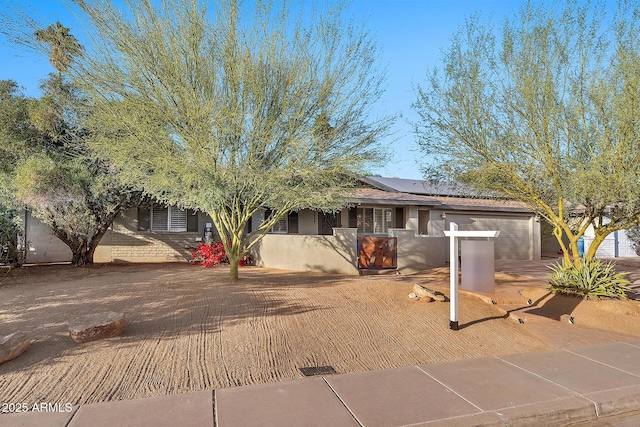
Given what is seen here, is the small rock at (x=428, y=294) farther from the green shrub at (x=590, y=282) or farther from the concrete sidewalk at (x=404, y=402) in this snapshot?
the green shrub at (x=590, y=282)

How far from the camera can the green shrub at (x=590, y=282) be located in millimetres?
9492

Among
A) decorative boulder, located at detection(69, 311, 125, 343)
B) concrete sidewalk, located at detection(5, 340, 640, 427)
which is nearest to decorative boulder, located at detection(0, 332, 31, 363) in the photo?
decorative boulder, located at detection(69, 311, 125, 343)

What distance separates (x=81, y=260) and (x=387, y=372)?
533 inches

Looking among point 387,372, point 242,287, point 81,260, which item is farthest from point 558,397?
point 81,260

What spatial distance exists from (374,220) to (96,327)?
599 inches

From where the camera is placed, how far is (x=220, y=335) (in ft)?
21.2

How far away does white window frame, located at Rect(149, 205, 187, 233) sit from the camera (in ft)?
59.4

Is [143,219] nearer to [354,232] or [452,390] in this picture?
[354,232]

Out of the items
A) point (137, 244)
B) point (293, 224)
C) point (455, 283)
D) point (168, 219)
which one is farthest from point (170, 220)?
point (455, 283)

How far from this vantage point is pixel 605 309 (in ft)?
29.3

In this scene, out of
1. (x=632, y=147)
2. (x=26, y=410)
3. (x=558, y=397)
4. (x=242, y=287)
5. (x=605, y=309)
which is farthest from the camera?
(x=242, y=287)

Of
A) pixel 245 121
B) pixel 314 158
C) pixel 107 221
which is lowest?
pixel 107 221

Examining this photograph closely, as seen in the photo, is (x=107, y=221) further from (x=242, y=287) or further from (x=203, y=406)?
(x=203, y=406)

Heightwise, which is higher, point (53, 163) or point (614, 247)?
point (53, 163)
